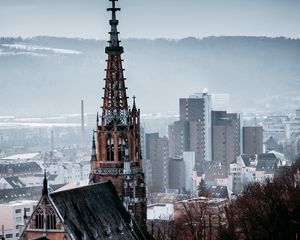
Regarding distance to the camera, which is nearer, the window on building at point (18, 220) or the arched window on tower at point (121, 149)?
the arched window on tower at point (121, 149)

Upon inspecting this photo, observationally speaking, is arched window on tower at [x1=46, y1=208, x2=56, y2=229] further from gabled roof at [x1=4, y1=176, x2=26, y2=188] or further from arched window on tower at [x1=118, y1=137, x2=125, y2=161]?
gabled roof at [x1=4, y1=176, x2=26, y2=188]

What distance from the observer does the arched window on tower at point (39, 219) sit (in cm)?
4641

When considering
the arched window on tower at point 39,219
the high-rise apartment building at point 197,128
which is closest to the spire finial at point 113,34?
the arched window on tower at point 39,219

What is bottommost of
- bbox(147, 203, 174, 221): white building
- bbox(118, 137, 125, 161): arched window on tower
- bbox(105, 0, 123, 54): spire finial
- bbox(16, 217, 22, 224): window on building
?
bbox(16, 217, 22, 224): window on building

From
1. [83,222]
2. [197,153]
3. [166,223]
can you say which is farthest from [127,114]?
[197,153]

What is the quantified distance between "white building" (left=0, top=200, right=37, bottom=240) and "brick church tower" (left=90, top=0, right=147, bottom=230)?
43936mm

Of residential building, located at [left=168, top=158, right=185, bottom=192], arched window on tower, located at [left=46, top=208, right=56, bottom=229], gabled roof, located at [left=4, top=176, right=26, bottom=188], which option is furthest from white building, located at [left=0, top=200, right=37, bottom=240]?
residential building, located at [left=168, top=158, right=185, bottom=192]

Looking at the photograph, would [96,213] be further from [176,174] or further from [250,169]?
[176,174]

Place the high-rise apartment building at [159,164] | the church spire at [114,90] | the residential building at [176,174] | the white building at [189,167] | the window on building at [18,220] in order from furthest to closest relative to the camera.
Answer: the white building at [189,167] → the residential building at [176,174] → the high-rise apartment building at [159,164] → the window on building at [18,220] → the church spire at [114,90]

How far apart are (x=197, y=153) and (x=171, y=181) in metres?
20.5

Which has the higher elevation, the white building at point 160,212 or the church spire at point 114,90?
the church spire at point 114,90

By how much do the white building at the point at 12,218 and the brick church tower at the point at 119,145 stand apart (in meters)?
43.9

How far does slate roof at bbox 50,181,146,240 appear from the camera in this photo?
4706cm

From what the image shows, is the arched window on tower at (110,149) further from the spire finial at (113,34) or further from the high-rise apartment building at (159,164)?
the high-rise apartment building at (159,164)
